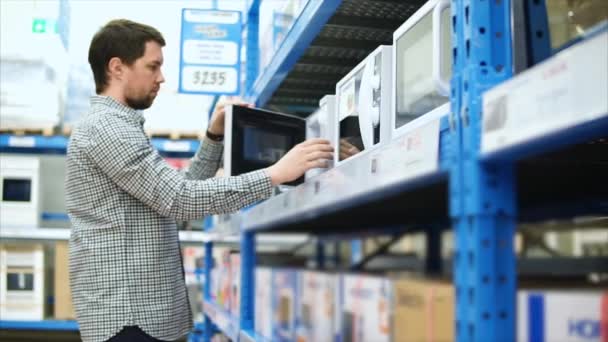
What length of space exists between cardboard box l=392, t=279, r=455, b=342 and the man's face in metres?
1.26

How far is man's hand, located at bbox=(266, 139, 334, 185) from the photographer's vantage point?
1.73 metres

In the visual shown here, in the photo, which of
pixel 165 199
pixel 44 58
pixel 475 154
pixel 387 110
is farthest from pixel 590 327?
pixel 44 58

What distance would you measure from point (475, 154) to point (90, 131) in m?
1.30

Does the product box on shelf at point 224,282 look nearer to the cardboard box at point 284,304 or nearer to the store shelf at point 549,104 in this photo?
the cardboard box at point 284,304

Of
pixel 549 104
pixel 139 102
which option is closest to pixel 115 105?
pixel 139 102

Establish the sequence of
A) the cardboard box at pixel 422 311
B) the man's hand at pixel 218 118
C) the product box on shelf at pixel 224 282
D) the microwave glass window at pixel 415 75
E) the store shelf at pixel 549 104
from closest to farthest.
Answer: the store shelf at pixel 549 104
the cardboard box at pixel 422 311
the microwave glass window at pixel 415 75
the man's hand at pixel 218 118
the product box on shelf at pixel 224 282

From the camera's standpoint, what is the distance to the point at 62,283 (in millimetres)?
4426

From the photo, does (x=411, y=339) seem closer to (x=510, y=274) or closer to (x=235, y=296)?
(x=510, y=274)

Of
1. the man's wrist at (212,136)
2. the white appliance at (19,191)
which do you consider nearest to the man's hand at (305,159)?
the man's wrist at (212,136)

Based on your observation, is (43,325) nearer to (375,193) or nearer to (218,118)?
(218,118)

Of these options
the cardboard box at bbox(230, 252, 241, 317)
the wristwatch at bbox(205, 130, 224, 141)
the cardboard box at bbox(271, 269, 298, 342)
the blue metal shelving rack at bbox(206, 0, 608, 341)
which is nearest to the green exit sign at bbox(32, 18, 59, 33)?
the cardboard box at bbox(230, 252, 241, 317)

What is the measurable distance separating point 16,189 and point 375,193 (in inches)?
151

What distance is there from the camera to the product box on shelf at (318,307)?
151 centimetres

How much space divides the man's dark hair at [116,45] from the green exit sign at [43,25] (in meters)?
2.63
